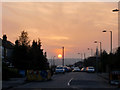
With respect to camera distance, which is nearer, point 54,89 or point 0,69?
point 54,89

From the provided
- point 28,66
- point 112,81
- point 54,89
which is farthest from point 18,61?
point 54,89

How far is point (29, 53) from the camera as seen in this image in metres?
55.0

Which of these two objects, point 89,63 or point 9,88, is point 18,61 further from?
point 89,63

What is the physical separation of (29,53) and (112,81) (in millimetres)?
25710

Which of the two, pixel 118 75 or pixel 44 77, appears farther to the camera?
pixel 44 77

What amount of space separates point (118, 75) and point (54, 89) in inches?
361

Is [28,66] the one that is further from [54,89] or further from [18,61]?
[54,89]

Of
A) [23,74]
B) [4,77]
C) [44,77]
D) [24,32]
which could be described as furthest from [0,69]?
[24,32]

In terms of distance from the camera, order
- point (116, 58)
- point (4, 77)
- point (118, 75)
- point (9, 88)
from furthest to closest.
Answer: point (116, 58) < point (4, 77) < point (118, 75) < point (9, 88)

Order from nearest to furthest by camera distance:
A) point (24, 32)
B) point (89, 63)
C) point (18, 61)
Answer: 1. point (18, 61)
2. point (24, 32)
3. point (89, 63)

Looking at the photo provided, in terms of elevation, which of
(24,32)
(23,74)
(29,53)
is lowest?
(23,74)

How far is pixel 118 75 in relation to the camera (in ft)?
99.8

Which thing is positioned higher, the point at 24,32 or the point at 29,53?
the point at 24,32

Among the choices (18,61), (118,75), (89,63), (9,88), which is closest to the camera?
(9,88)
